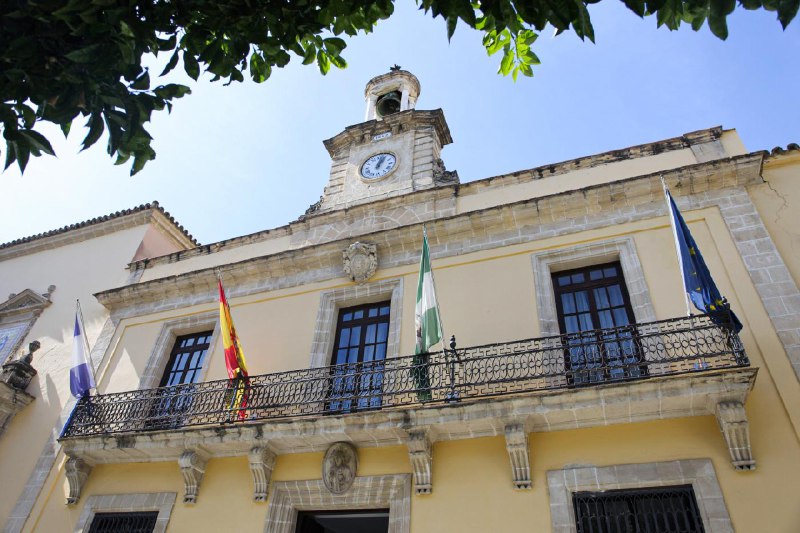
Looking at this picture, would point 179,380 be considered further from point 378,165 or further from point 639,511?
point 639,511

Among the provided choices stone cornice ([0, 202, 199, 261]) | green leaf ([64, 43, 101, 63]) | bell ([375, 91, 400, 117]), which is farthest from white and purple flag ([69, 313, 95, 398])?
bell ([375, 91, 400, 117])

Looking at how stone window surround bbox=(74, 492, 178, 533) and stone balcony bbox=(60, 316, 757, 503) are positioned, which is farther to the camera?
stone window surround bbox=(74, 492, 178, 533)

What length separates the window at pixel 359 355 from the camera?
7.94 meters

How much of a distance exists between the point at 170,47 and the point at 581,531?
6.00 m

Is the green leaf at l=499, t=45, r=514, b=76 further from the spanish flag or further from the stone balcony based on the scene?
the spanish flag

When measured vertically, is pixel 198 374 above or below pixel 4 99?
above

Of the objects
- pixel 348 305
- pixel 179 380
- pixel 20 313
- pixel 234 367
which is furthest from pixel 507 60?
pixel 20 313

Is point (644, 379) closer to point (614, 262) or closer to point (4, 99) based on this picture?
point (614, 262)

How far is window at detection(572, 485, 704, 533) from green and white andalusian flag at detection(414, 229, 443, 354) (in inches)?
95.5

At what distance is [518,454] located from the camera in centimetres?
645

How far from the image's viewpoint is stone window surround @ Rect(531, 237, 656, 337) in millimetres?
7461

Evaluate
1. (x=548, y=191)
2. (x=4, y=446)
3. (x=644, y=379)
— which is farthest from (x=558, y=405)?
(x=4, y=446)

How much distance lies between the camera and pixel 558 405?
636 centimetres

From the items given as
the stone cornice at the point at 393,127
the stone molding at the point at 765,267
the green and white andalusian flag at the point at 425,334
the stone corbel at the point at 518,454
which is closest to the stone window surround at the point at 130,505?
the green and white andalusian flag at the point at 425,334
